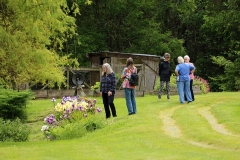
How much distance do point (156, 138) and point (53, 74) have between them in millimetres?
9008

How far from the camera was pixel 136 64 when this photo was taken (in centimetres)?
2950

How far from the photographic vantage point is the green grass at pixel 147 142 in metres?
9.44

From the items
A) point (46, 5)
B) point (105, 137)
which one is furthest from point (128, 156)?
point (46, 5)

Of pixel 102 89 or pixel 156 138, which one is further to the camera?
pixel 102 89

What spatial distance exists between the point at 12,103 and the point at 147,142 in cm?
874

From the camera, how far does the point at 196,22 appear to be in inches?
1806

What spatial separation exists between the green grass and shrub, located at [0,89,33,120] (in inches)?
90.7

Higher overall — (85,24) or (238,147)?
(85,24)

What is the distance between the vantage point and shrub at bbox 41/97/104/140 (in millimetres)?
12969

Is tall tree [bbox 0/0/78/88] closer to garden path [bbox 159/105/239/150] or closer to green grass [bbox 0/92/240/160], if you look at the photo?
green grass [bbox 0/92/240/160]

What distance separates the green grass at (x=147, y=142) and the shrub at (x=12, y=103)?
230 cm

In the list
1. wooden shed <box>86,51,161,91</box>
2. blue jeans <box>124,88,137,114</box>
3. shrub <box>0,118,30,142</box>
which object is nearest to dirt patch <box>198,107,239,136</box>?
blue jeans <box>124,88,137,114</box>

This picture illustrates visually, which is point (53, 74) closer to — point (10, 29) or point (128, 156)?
point (10, 29)

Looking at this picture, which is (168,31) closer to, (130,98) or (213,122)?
(130,98)
